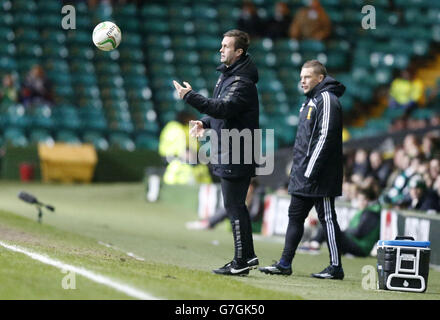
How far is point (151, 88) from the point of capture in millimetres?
22484

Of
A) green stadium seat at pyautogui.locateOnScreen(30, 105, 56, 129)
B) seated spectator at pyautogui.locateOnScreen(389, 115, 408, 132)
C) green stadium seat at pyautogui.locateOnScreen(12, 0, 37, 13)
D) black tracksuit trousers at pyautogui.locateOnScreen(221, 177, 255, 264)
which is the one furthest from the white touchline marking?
green stadium seat at pyautogui.locateOnScreen(12, 0, 37, 13)

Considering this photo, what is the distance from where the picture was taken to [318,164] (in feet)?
25.1

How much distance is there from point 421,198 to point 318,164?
13.9 feet

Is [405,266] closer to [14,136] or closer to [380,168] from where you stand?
[380,168]

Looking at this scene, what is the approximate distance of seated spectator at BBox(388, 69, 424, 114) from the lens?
21000mm

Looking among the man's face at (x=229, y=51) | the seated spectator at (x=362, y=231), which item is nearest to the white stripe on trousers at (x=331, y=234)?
the man's face at (x=229, y=51)

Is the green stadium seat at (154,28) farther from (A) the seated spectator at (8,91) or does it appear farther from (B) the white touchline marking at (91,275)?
(B) the white touchline marking at (91,275)

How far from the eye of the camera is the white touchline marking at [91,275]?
593 centimetres

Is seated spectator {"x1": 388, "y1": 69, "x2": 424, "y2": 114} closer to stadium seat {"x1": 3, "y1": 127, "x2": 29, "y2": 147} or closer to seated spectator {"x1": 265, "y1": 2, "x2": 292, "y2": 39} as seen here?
seated spectator {"x1": 265, "y1": 2, "x2": 292, "y2": 39}

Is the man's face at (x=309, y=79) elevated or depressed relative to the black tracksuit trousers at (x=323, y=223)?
elevated

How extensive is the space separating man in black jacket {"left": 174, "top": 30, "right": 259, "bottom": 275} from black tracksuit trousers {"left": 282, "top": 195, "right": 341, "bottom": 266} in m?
0.42

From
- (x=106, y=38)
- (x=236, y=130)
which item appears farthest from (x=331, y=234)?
(x=106, y=38)

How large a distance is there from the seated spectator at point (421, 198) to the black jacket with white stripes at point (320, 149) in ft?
12.5
